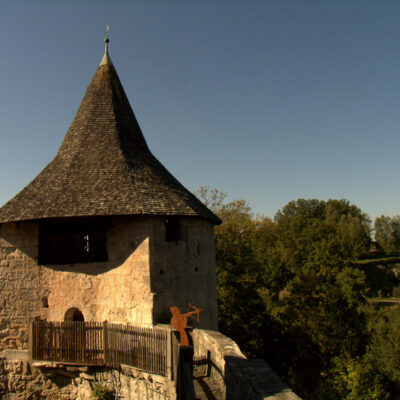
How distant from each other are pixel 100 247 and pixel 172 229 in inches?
96.4

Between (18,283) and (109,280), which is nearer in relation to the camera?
(109,280)

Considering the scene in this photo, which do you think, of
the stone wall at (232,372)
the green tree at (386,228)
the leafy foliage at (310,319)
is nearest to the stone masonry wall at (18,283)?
the stone wall at (232,372)

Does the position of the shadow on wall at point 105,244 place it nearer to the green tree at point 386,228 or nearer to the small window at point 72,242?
the small window at point 72,242

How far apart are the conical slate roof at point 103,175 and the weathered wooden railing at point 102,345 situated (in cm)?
319

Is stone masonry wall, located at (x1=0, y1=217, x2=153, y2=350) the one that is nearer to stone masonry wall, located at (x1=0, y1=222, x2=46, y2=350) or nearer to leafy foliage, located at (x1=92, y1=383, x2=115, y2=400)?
stone masonry wall, located at (x1=0, y1=222, x2=46, y2=350)

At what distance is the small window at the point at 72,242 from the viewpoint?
11330 millimetres

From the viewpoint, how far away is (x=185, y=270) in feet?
38.9

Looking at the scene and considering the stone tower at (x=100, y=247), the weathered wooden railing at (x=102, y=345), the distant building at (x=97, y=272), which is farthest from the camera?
the stone tower at (x=100, y=247)

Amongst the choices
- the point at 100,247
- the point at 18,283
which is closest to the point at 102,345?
the point at 100,247

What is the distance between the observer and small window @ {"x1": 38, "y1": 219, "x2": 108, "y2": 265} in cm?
1133

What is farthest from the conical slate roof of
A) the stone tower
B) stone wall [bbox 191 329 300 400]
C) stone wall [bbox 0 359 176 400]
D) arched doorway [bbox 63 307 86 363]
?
stone wall [bbox 0 359 176 400]

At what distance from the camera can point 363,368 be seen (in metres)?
20.5

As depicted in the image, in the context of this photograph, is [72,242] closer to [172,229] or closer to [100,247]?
[100,247]

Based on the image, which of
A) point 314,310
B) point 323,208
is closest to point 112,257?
point 314,310
